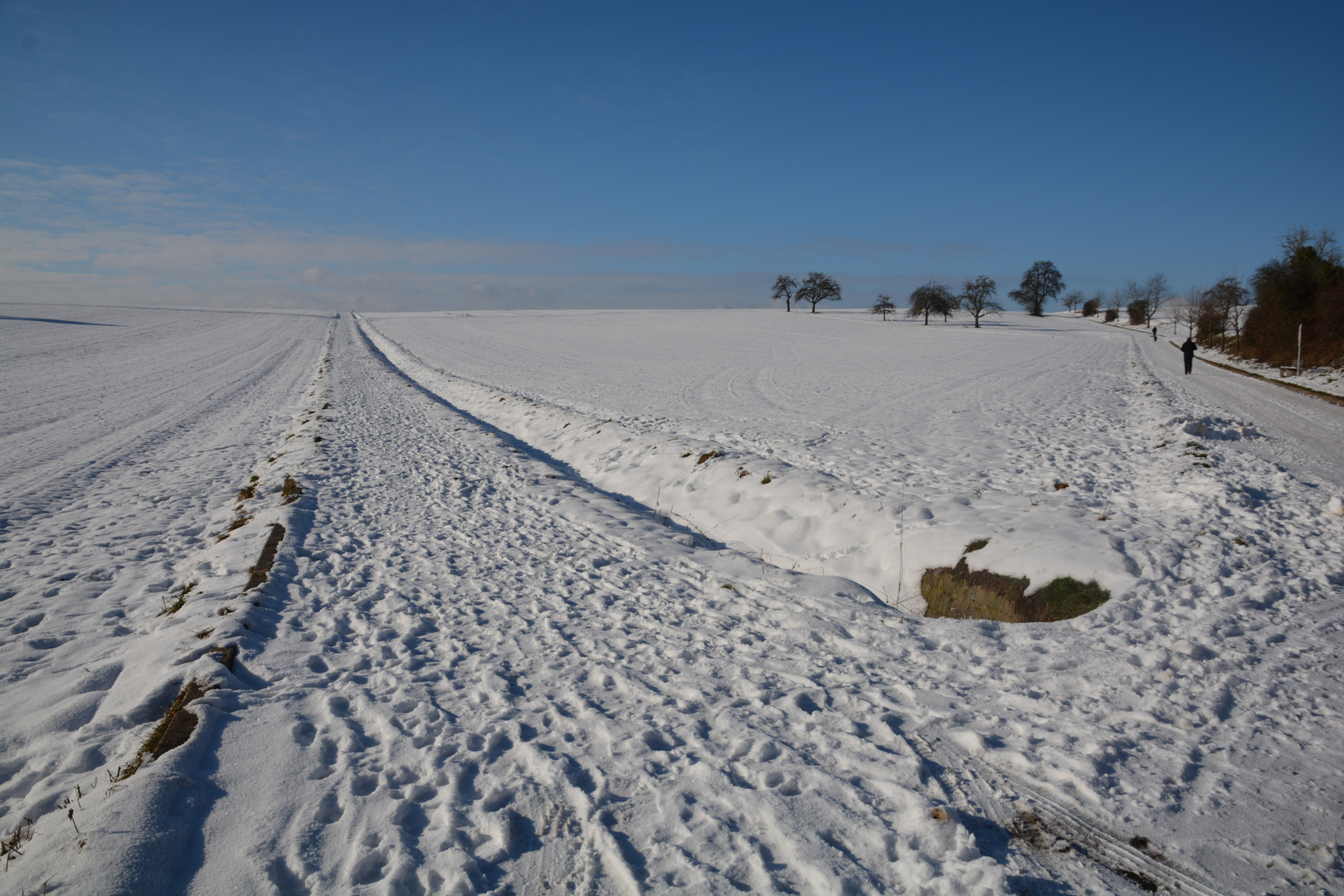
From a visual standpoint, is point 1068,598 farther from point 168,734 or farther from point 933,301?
point 933,301

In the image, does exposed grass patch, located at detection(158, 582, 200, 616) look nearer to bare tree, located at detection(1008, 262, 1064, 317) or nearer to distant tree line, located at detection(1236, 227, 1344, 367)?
distant tree line, located at detection(1236, 227, 1344, 367)

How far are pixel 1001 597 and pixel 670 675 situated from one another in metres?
3.23

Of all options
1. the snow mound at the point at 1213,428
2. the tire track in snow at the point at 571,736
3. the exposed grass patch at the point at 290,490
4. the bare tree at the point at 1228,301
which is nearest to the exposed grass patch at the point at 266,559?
the tire track in snow at the point at 571,736

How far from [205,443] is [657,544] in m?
11.2

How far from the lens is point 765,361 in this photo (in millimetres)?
34750

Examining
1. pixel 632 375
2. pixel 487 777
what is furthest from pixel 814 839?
pixel 632 375

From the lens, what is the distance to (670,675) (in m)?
4.50

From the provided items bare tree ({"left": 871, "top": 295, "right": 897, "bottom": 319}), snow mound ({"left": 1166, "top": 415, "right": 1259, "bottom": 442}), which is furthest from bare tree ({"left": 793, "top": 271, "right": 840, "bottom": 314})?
snow mound ({"left": 1166, "top": 415, "right": 1259, "bottom": 442})

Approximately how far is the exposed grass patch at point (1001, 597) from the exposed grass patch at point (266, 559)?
6.34 metres

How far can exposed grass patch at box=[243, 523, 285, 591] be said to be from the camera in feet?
19.1

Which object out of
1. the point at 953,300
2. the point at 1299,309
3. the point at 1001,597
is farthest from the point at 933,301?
the point at 1001,597

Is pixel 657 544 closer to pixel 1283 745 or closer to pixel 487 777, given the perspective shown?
pixel 487 777

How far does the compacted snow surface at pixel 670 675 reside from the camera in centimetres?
291

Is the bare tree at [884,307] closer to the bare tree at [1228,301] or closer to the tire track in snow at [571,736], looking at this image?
the bare tree at [1228,301]
